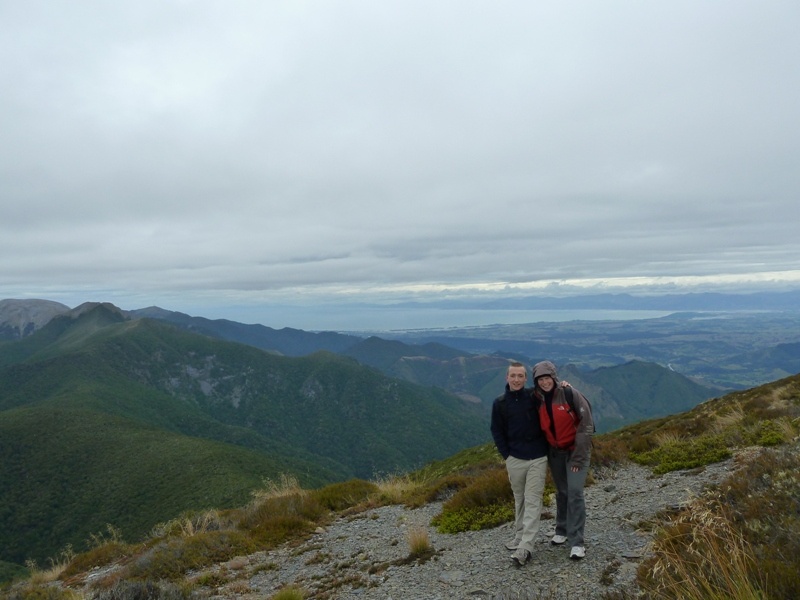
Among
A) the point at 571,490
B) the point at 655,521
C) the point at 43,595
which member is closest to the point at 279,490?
the point at 43,595

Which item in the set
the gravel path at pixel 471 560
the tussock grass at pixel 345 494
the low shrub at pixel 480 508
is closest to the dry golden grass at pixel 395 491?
the tussock grass at pixel 345 494

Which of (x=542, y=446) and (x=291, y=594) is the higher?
(x=542, y=446)

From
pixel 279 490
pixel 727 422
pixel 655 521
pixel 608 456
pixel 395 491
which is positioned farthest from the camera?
pixel 279 490

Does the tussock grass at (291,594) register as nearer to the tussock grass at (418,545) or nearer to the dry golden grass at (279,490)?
the tussock grass at (418,545)

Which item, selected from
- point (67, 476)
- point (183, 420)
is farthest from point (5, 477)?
point (183, 420)

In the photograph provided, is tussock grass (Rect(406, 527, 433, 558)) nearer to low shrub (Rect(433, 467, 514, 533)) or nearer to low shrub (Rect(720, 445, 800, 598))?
low shrub (Rect(433, 467, 514, 533))

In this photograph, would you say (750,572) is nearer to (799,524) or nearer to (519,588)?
(799,524)

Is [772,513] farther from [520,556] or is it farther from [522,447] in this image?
[520,556]

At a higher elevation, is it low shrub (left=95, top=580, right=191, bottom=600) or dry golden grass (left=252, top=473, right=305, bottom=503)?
low shrub (left=95, top=580, right=191, bottom=600)

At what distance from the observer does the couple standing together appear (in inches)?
271

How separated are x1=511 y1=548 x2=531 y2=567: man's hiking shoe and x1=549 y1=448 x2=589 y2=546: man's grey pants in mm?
638

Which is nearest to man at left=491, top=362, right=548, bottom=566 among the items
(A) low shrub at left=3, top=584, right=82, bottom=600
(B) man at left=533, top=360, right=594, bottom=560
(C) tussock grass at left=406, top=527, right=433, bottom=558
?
(B) man at left=533, top=360, right=594, bottom=560

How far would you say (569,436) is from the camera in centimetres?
696

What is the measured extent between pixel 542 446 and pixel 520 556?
58.8 inches
